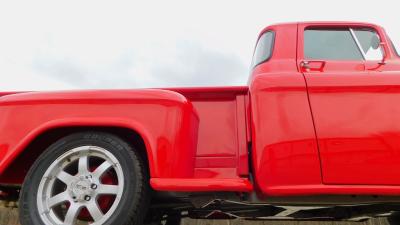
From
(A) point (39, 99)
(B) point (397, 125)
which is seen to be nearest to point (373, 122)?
(B) point (397, 125)

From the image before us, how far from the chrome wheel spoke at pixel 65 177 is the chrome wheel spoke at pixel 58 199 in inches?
2.8

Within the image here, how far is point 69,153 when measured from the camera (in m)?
2.45

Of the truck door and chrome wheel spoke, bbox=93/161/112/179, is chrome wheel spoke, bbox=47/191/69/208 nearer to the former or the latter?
chrome wheel spoke, bbox=93/161/112/179

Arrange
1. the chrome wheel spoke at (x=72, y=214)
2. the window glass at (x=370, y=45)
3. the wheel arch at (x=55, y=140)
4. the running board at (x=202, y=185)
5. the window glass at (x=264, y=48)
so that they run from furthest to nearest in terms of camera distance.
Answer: the window glass at (x=264, y=48), the window glass at (x=370, y=45), the wheel arch at (x=55, y=140), the chrome wheel spoke at (x=72, y=214), the running board at (x=202, y=185)

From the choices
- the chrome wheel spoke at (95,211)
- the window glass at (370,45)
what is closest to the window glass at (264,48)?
the window glass at (370,45)

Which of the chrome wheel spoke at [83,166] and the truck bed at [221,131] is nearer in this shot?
the chrome wheel spoke at [83,166]

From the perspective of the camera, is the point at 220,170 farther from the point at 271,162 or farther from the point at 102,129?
the point at 102,129

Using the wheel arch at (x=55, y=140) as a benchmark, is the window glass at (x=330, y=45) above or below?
above

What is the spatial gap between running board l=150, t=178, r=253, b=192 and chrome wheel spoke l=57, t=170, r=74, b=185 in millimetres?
552

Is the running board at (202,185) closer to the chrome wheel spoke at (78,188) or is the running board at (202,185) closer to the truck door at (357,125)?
the chrome wheel spoke at (78,188)

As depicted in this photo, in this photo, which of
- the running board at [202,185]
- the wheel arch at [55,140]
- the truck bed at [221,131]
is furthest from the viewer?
the truck bed at [221,131]

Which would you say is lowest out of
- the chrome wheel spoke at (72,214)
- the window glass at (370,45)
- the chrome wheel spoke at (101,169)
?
the chrome wheel spoke at (72,214)

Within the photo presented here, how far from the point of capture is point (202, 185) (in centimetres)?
223

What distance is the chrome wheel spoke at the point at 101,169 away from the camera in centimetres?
237
